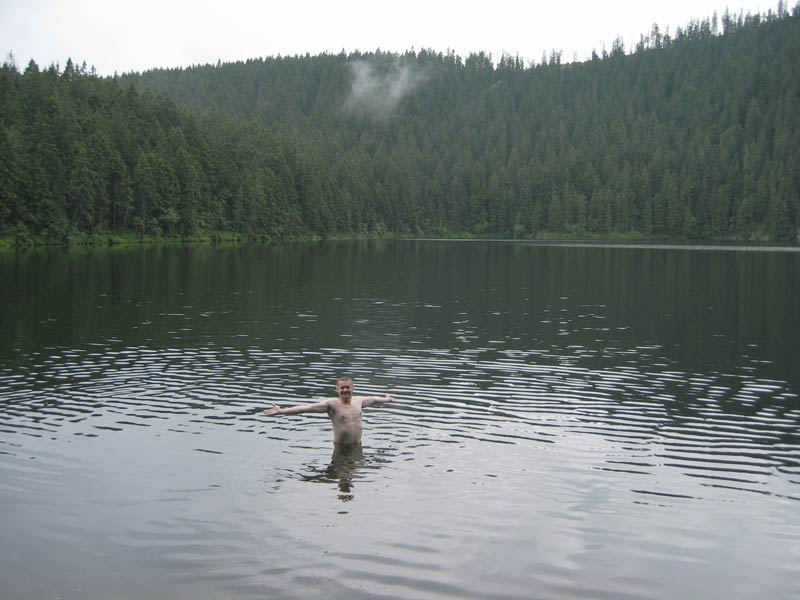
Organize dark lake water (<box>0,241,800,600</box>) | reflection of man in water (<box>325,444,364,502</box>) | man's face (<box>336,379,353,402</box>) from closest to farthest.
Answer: dark lake water (<box>0,241,800,600</box>) → reflection of man in water (<box>325,444,364,502</box>) → man's face (<box>336,379,353,402</box>)

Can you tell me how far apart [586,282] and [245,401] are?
50948 millimetres

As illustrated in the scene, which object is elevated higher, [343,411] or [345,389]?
[345,389]

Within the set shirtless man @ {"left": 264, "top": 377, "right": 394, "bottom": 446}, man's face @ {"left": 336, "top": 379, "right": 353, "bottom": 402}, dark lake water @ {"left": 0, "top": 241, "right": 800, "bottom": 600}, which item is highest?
man's face @ {"left": 336, "top": 379, "right": 353, "bottom": 402}

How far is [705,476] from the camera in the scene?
53.8ft

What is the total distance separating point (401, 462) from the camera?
55.1 ft

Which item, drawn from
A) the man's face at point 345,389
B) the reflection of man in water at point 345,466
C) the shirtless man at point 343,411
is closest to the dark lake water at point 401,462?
the reflection of man in water at point 345,466

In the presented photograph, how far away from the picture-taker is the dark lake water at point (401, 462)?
11609 millimetres

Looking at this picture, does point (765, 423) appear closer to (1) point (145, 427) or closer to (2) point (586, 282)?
(1) point (145, 427)

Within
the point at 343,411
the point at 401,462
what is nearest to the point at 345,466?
the point at 401,462

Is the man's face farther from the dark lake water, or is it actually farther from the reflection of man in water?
the dark lake water

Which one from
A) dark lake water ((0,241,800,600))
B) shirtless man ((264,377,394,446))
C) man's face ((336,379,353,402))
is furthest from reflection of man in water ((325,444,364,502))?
man's face ((336,379,353,402))

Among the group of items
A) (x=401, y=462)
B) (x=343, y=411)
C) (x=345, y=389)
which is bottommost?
(x=401, y=462)

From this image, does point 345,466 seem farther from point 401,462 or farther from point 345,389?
point 345,389

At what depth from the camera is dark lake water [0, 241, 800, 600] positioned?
11.6m
